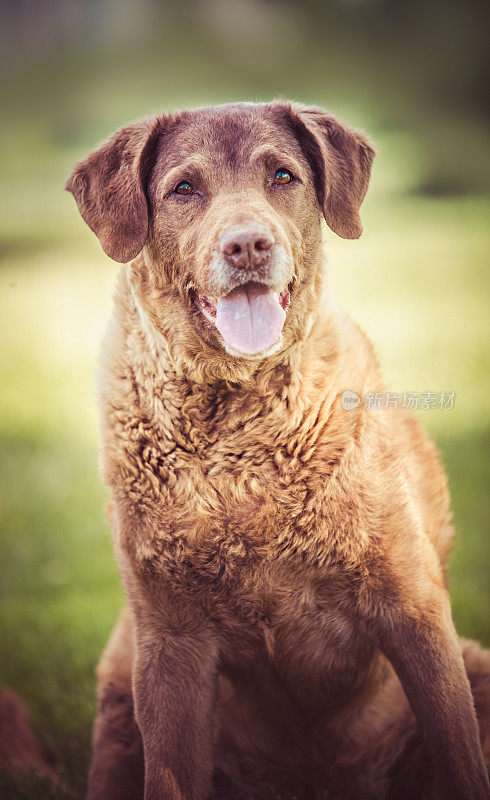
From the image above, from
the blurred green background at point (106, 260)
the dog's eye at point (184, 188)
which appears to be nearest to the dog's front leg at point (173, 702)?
the blurred green background at point (106, 260)

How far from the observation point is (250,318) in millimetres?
2455

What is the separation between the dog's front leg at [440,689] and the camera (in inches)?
98.0

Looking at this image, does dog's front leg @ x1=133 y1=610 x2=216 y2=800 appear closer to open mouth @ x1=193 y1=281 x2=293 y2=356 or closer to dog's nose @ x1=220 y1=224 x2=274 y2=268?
open mouth @ x1=193 y1=281 x2=293 y2=356

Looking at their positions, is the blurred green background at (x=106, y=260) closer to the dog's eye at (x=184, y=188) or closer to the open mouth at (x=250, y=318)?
the open mouth at (x=250, y=318)

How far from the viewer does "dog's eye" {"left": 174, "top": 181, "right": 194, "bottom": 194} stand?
262cm

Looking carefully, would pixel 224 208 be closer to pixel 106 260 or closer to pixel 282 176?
pixel 282 176

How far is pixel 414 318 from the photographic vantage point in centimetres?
663

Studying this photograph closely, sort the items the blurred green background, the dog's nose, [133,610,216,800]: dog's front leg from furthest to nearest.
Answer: the blurred green background < [133,610,216,800]: dog's front leg < the dog's nose

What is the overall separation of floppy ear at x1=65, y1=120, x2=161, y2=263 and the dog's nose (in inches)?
15.9

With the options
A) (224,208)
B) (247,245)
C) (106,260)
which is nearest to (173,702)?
(247,245)

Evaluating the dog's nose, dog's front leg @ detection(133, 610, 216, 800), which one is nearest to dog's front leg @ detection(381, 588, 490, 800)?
dog's front leg @ detection(133, 610, 216, 800)

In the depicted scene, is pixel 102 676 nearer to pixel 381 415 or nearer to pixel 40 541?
pixel 381 415

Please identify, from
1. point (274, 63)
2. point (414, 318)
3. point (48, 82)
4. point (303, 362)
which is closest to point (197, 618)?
point (303, 362)

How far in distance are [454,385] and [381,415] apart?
3367 mm
